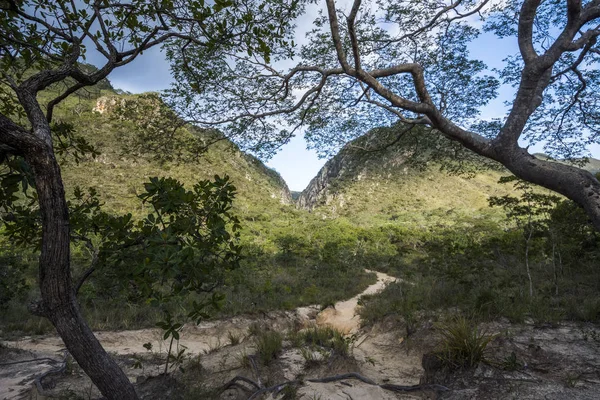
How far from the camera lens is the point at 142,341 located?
675cm

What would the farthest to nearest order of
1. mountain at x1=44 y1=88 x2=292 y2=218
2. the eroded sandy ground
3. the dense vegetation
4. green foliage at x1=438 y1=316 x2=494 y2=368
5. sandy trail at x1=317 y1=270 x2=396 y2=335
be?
mountain at x1=44 y1=88 x2=292 y2=218 < sandy trail at x1=317 y1=270 x2=396 y2=335 < the dense vegetation < green foliage at x1=438 y1=316 x2=494 y2=368 < the eroded sandy ground

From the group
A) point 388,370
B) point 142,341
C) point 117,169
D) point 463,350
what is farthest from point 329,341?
point 117,169

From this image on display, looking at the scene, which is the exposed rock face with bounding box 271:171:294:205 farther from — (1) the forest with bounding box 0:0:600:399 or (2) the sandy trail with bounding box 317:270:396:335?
(1) the forest with bounding box 0:0:600:399

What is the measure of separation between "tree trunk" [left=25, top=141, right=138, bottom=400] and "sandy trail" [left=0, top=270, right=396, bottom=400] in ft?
7.47

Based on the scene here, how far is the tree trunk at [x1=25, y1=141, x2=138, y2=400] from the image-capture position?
1.93 m

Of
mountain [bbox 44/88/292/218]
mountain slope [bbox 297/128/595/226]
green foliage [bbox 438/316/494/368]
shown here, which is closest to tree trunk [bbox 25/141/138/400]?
green foliage [bbox 438/316/494/368]

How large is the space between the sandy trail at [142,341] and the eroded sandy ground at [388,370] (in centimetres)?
3

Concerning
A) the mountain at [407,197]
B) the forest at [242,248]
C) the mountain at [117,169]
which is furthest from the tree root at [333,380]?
the mountain at [407,197]

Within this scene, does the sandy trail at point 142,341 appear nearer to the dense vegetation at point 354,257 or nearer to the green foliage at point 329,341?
the dense vegetation at point 354,257

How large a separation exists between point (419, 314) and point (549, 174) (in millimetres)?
3687

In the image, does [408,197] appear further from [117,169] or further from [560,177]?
[560,177]

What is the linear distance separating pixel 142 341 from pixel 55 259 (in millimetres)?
5918

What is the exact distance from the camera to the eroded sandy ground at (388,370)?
3059 mm

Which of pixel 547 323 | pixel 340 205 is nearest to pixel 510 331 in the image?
pixel 547 323
